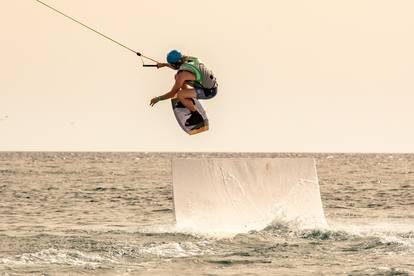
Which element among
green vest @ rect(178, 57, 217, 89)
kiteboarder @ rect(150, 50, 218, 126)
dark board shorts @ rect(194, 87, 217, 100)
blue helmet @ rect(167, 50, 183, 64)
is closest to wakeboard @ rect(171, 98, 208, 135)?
kiteboarder @ rect(150, 50, 218, 126)

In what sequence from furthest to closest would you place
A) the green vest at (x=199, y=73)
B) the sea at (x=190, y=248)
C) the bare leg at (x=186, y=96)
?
1. the sea at (x=190, y=248)
2. the bare leg at (x=186, y=96)
3. the green vest at (x=199, y=73)

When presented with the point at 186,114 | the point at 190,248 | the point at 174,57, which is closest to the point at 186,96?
the point at 186,114

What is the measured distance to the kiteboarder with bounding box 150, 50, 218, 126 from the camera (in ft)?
63.0

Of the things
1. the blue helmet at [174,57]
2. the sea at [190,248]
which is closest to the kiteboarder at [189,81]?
the blue helmet at [174,57]

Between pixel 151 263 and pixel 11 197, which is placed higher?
pixel 11 197

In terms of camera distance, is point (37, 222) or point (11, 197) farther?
point (11, 197)

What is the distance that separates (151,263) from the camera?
2142 centimetres

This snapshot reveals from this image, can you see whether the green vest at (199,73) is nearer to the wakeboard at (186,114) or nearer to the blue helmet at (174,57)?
the blue helmet at (174,57)

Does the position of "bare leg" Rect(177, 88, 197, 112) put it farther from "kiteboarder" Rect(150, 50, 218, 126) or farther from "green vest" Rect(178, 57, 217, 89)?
"green vest" Rect(178, 57, 217, 89)

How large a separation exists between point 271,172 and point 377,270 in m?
4.54

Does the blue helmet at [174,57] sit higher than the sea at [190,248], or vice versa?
the blue helmet at [174,57]

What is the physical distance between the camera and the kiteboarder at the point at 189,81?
63.0 feet

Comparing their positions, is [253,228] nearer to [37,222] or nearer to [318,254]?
[318,254]

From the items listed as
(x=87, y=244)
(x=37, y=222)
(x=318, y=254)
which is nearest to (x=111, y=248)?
(x=87, y=244)
